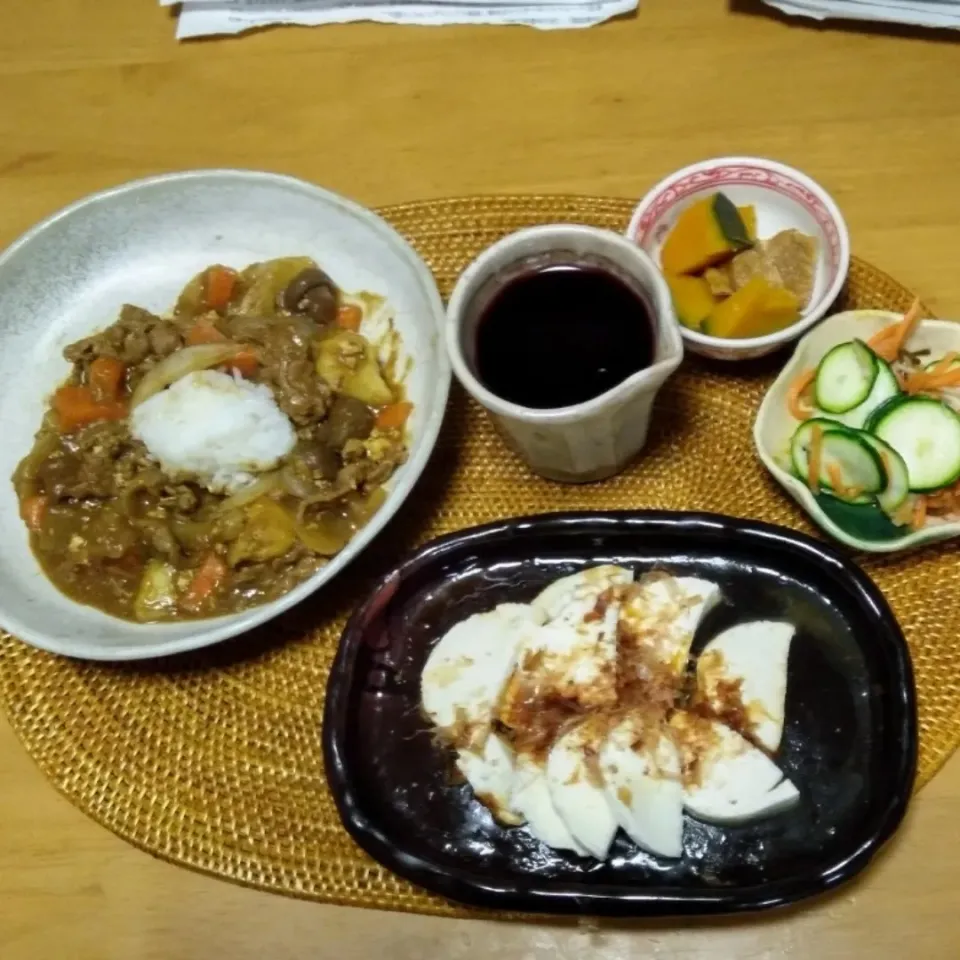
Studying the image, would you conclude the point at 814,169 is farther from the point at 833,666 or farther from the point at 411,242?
the point at 833,666

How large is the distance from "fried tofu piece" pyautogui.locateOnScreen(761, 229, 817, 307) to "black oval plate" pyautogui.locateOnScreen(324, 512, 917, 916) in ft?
1.23

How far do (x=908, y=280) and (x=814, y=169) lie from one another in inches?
10.2

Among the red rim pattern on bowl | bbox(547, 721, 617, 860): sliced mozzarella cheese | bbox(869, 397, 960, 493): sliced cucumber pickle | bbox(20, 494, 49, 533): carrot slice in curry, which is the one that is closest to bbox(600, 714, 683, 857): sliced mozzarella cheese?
bbox(547, 721, 617, 860): sliced mozzarella cheese

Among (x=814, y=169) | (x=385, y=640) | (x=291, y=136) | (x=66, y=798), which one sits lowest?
(x=66, y=798)

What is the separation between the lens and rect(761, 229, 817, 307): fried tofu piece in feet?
4.70

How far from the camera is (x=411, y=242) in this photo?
64.2 inches

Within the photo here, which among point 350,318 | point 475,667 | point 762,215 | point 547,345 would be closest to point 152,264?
point 350,318

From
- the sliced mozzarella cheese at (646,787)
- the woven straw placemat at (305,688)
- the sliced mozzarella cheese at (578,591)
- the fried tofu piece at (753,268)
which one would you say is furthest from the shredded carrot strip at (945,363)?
the sliced mozzarella cheese at (646,787)

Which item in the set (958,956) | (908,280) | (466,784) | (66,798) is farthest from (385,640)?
(908,280)

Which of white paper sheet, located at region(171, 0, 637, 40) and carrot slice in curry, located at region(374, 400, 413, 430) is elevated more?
white paper sheet, located at region(171, 0, 637, 40)

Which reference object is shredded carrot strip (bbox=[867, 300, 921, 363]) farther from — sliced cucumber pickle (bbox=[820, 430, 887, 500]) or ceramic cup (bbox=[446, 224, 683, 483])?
ceramic cup (bbox=[446, 224, 683, 483])

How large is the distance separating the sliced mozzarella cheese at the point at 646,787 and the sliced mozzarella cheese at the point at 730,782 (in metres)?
0.02

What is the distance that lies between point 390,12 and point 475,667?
1256 mm

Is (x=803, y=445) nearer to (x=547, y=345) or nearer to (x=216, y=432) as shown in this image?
(x=547, y=345)
